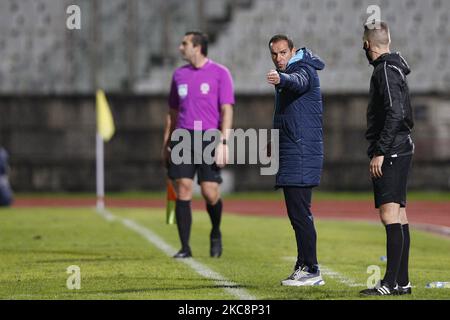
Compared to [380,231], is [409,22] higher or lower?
higher

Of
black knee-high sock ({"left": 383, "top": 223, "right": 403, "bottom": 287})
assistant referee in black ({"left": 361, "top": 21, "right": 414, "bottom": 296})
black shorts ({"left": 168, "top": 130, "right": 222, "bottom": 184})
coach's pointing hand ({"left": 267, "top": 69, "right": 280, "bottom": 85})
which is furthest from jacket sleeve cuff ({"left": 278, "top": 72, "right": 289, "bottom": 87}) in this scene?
black shorts ({"left": 168, "top": 130, "right": 222, "bottom": 184})

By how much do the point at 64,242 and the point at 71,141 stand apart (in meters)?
19.6

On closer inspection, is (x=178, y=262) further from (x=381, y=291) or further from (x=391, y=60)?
(x=391, y=60)

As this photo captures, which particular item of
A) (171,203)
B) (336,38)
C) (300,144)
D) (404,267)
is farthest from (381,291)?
(336,38)

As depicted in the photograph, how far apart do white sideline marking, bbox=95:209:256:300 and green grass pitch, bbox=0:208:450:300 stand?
0.08m

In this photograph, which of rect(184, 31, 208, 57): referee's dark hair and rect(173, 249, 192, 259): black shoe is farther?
rect(184, 31, 208, 57): referee's dark hair

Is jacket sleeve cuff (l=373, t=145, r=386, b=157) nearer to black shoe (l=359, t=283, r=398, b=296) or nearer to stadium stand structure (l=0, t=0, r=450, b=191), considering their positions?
black shoe (l=359, t=283, r=398, b=296)

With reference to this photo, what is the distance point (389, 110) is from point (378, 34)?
1.82 feet

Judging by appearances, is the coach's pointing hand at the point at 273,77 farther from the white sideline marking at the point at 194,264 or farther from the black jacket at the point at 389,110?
the white sideline marking at the point at 194,264

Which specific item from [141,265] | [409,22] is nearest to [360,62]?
[409,22]

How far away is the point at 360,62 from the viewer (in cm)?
3666

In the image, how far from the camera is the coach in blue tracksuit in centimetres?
1116

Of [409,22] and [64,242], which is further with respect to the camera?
[409,22]
